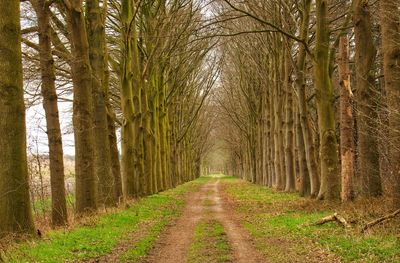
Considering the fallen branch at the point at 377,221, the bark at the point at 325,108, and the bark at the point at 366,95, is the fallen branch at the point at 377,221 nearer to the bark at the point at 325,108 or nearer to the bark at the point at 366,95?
the bark at the point at 366,95

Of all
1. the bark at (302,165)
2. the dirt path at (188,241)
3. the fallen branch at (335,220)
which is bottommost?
the dirt path at (188,241)

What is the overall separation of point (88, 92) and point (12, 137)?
190 inches

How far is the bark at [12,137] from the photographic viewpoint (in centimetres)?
973

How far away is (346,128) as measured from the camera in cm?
1526

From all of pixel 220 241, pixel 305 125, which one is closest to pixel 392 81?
pixel 220 241

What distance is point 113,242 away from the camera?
10.5 metres

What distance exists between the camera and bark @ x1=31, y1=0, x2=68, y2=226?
1256 cm

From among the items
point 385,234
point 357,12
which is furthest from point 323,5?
A: point 385,234

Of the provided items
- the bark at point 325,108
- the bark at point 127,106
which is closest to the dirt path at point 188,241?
the bark at point 325,108

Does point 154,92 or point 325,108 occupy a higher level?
point 154,92

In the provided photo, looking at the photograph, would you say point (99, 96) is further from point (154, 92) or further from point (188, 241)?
point (154, 92)

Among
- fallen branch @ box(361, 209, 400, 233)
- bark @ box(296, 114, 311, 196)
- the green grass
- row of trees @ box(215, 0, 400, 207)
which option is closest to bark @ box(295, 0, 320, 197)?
row of trees @ box(215, 0, 400, 207)

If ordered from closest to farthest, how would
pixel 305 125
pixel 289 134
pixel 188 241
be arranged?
pixel 188 241, pixel 305 125, pixel 289 134

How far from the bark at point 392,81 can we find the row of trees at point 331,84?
22 mm
